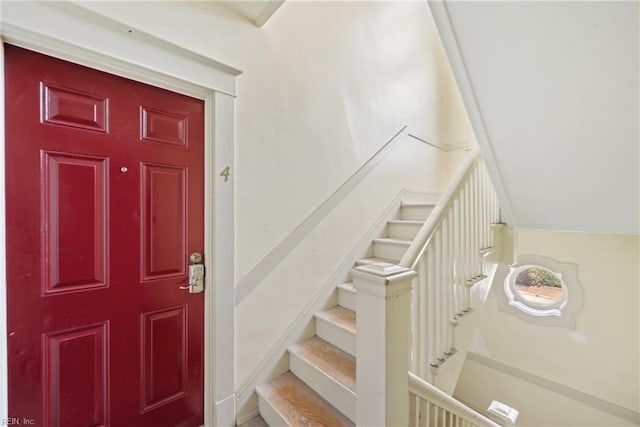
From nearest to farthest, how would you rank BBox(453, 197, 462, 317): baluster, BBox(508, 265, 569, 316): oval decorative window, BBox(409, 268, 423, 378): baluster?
BBox(409, 268, 423, 378): baluster
BBox(453, 197, 462, 317): baluster
BBox(508, 265, 569, 316): oval decorative window

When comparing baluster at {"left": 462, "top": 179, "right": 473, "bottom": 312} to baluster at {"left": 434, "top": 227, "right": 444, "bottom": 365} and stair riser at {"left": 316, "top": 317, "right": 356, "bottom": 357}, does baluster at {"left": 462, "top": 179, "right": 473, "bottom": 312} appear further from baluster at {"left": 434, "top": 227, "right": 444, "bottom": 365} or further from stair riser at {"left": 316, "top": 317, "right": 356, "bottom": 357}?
stair riser at {"left": 316, "top": 317, "right": 356, "bottom": 357}

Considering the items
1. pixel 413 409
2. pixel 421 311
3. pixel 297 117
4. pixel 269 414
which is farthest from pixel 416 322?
pixel 297 117

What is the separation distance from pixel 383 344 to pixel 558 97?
4.70 ft

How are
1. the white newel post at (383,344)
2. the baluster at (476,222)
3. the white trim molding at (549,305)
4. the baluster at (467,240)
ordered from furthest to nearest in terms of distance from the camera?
the white trim molding at (549,305) → the baluster at (476,222) → the baluster at (467,240) → the white newel post at (383,344)

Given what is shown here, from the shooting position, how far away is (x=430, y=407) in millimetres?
1184

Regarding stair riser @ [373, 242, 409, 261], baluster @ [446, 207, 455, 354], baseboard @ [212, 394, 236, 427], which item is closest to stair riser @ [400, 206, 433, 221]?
stair riser @ [373, 242, 409, 261]

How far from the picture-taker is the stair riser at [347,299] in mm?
1931

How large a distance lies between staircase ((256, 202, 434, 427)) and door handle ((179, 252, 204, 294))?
0.72 m

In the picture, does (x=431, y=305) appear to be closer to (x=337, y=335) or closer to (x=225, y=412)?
(x=337, y=335)

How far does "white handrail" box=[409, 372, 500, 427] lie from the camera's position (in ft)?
3.62

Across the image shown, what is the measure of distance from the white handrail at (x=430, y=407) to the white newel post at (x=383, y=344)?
7 cm

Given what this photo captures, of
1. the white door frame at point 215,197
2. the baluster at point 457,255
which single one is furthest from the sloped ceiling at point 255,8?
the baluster at point 457,255

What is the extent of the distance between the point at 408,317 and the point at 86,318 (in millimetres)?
1356

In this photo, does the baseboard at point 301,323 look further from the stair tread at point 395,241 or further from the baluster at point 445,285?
the baluster at point 445,285
